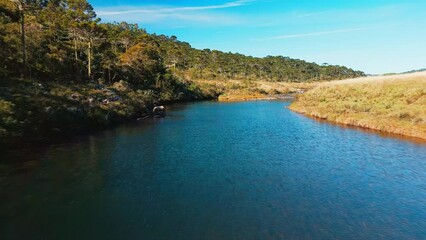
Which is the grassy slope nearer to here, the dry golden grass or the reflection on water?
the reflection on water

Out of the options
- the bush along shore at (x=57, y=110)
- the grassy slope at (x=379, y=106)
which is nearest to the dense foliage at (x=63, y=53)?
the bush along shore at (x=57, y=110)

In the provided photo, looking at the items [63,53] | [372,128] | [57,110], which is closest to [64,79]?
[63,53]

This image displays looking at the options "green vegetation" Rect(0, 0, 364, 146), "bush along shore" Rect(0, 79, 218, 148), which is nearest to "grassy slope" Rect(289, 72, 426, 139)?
"bush along shore" Rect(0, 79, 218, 148)

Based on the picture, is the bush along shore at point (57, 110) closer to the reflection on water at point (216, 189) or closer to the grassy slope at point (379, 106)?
the reflection on water at point (216, 189)

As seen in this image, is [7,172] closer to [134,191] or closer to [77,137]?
[134,191]

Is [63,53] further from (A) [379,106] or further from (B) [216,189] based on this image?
(A) [379,106]
